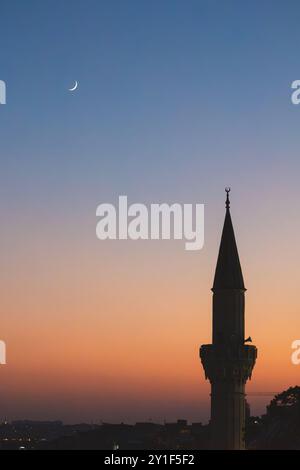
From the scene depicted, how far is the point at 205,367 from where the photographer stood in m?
75.4

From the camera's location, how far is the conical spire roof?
7444 centimetres

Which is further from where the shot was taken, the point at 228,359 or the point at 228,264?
the point at 228,264

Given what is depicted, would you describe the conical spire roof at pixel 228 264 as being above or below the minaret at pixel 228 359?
above

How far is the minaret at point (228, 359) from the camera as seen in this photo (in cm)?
7400

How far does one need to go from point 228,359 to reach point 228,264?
6161mm

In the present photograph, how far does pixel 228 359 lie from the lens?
7412 centimetres

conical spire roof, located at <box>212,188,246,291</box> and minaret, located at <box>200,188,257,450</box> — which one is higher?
conical spire roof, located at <box>212,188,246,291</box>

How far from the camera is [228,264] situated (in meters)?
75.2

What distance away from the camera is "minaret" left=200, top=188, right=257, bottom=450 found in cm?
7400

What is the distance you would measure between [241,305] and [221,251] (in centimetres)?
397

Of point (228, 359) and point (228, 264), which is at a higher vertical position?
point (228, 264)

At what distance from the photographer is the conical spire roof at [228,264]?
74.4 metres
